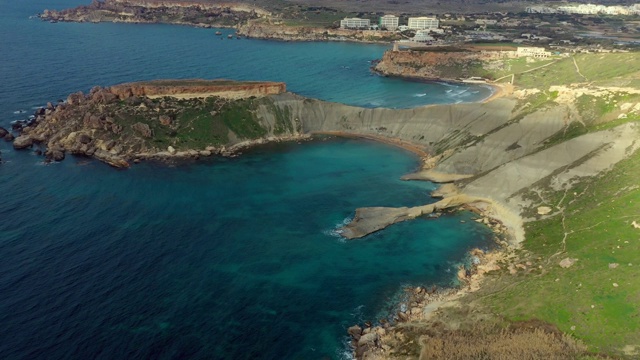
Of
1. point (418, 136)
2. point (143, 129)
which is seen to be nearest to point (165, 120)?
point (143, 129)

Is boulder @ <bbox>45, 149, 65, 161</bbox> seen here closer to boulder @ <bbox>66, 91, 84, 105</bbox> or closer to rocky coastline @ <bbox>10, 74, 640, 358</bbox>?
rocky coastline @ <bbox>10, 74, 640, 358</bbox>

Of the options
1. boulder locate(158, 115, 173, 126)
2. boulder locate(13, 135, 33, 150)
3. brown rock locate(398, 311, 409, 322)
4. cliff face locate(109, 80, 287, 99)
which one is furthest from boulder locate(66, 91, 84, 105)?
brown rock locate(398, 311, 409, 322)

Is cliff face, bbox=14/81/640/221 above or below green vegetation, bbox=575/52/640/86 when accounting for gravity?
below

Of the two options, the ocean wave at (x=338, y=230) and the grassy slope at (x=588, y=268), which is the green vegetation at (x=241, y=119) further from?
the grassy slope at (x=588, y=268)

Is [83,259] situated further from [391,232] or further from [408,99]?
[408,99]

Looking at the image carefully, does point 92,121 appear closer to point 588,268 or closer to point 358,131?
point 358,131

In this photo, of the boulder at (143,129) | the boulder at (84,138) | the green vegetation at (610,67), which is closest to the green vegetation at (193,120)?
the boulder at (143,129)

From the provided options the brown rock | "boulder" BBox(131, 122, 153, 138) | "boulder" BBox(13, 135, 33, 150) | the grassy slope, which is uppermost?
"boulder" BBox(131, 122, 153, 138)
